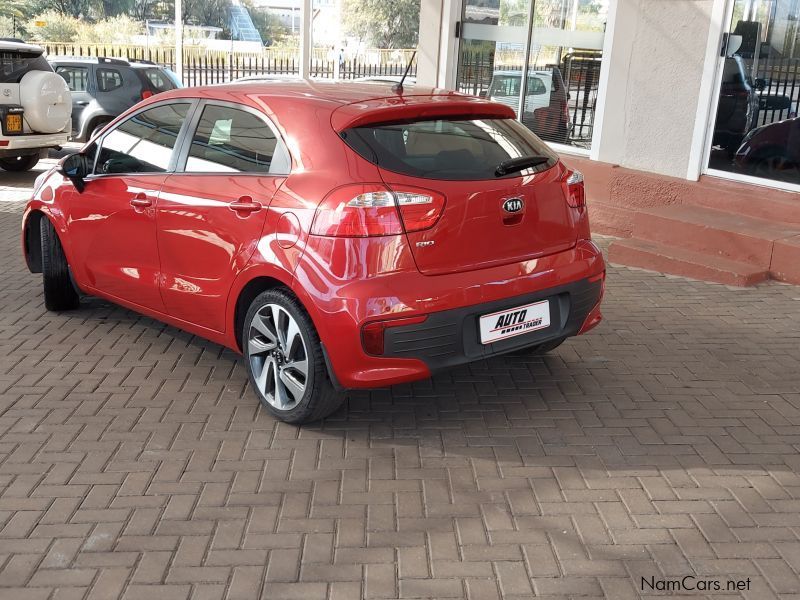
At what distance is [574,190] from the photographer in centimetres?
452

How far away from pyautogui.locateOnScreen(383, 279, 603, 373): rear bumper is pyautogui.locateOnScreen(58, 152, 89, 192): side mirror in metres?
2.70

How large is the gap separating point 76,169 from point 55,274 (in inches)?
32.8

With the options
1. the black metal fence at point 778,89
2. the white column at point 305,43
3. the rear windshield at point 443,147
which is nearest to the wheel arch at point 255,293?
the rear windshield at point 443,147

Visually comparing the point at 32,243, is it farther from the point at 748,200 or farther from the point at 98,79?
the point at 98,79

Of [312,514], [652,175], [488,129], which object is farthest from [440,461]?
[652,175]

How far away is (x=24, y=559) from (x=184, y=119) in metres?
2.65

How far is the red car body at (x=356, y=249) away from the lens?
3.87 meters

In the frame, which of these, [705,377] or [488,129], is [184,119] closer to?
[488,129]

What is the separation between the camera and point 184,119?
193 inches

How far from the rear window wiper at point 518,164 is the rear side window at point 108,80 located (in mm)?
12078

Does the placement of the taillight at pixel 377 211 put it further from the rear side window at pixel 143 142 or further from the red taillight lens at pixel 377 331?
the rear side window at pixel 143 142

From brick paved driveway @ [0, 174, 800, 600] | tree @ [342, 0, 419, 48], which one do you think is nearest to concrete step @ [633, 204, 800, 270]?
brick paved driveway @ [0, 174, 800, 600]

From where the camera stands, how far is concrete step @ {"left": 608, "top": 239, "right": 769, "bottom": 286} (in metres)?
7.09

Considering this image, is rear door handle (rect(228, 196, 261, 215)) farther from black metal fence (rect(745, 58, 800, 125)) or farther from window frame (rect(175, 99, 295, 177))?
black metal fence (rect(745, 58, 800, 125))
